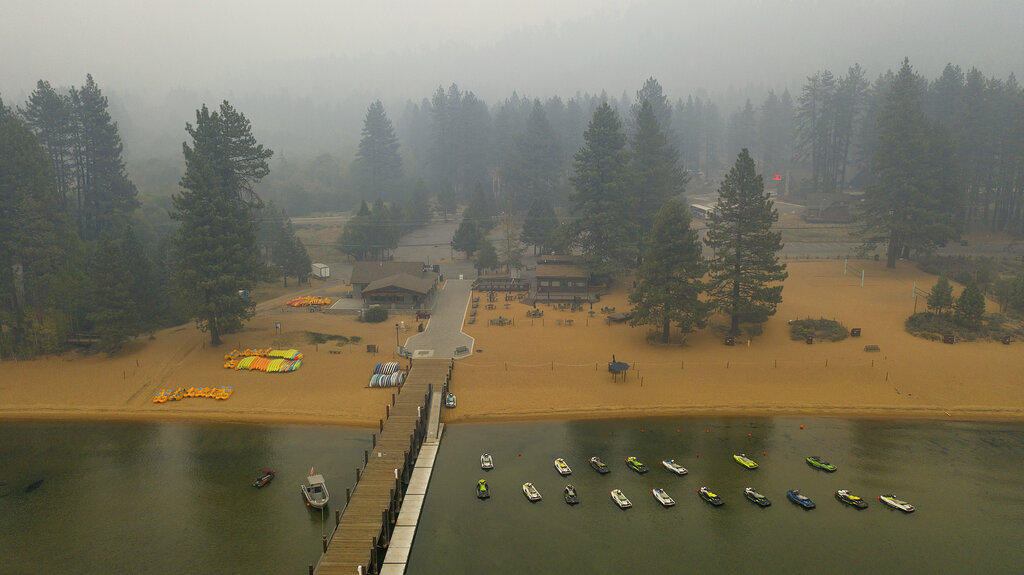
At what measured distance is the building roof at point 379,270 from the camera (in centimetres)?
7469

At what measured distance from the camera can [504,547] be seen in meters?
32.2

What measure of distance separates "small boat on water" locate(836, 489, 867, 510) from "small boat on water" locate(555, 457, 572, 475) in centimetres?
1595

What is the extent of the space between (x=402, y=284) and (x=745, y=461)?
4277 centimetres

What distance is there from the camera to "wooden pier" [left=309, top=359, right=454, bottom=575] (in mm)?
30438

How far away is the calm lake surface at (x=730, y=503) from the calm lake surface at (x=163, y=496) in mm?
7808

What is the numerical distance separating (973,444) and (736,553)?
75.7 ft

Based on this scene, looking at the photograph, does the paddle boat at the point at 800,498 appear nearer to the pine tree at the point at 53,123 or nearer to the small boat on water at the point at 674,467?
the small boat on water at the point at 674,467

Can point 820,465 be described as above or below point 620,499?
above

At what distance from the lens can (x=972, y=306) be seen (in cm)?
5653

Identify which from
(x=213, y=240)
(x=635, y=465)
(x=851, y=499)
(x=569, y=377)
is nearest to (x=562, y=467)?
(x=635, y=465)

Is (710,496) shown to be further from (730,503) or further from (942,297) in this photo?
(942,297)

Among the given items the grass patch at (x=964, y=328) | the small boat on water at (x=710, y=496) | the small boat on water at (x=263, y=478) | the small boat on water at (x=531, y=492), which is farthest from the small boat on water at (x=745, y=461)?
the small boat on water at (x=263, y=478)

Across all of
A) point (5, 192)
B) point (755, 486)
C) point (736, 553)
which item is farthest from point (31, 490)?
point (755, 486)

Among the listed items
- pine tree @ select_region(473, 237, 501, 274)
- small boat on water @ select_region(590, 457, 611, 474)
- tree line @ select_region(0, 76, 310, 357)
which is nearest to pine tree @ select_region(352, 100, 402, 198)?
pine tree @ select_region(473, 237, 501, 274)
